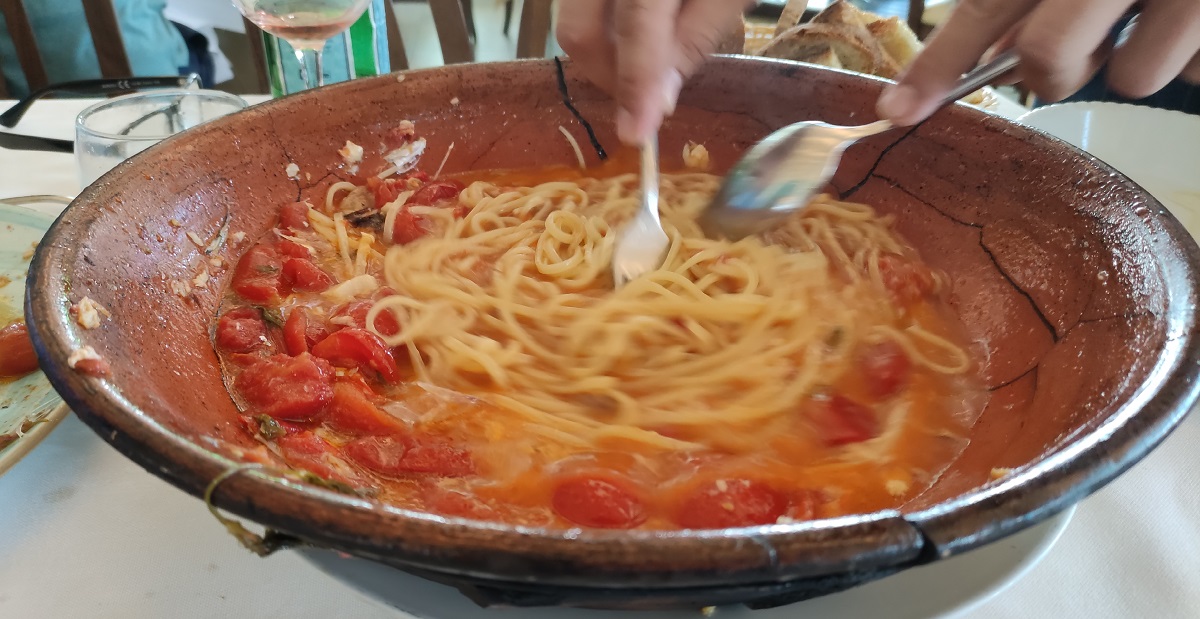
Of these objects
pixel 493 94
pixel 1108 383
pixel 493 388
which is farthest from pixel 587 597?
pixel 493 94

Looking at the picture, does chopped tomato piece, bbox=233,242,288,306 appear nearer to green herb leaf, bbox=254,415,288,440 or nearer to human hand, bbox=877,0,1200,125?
green herb leaf, bbox=254,415,288,440

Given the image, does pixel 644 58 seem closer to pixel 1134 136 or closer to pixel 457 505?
pixel 457 505

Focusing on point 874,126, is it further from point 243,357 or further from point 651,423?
point 243,357

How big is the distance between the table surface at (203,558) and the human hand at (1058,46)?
83 cm

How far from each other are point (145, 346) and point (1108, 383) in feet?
5.36

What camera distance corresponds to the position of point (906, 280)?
196cm

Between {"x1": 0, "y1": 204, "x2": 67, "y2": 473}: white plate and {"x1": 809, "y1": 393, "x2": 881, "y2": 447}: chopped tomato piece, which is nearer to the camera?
{"x1": 0, "y1": 204, "x2": 67, "y2": 473}: white plate

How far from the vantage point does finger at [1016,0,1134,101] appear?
1.46m

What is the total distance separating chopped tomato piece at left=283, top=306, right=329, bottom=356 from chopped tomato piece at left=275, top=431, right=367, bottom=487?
0.97ft

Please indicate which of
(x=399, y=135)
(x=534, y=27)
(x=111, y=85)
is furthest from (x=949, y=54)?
(x=534, y=27)

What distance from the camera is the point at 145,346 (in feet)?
4.62

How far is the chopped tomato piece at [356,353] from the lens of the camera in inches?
65.1

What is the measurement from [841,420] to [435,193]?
1.36 m

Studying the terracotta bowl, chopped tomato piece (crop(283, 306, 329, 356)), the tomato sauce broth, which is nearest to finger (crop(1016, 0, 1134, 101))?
the terracotta bowl
